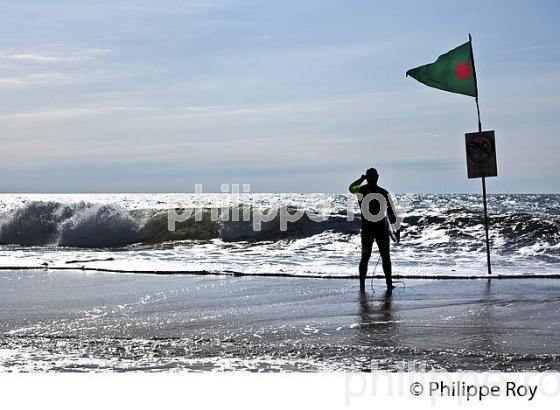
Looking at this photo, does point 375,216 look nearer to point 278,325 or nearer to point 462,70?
point 462,70

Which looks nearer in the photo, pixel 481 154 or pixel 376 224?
pixel 376 224

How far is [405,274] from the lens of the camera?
45.3ft

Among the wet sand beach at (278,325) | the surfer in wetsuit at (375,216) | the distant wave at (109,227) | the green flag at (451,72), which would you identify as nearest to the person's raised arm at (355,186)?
the surfer in wetsuit at (375,216)

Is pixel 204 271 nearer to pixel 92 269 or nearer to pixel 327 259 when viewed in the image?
pixel 92 269

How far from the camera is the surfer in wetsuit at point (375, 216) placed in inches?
469

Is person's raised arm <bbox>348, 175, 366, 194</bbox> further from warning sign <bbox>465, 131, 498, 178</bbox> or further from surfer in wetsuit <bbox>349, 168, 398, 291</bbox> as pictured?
warning sign <bbox>465, 131, 498, 178</bbox>

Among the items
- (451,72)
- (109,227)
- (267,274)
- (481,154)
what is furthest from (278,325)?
(109,227)

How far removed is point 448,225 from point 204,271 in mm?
11210

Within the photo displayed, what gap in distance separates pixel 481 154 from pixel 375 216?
8.65ft

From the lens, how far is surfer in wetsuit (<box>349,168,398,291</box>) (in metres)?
11.9

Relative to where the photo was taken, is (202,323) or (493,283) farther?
(493,283)

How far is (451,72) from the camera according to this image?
13.5 m

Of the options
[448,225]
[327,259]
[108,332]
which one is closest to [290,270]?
[327,259]

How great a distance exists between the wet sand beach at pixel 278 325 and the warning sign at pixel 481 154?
6.30ft
